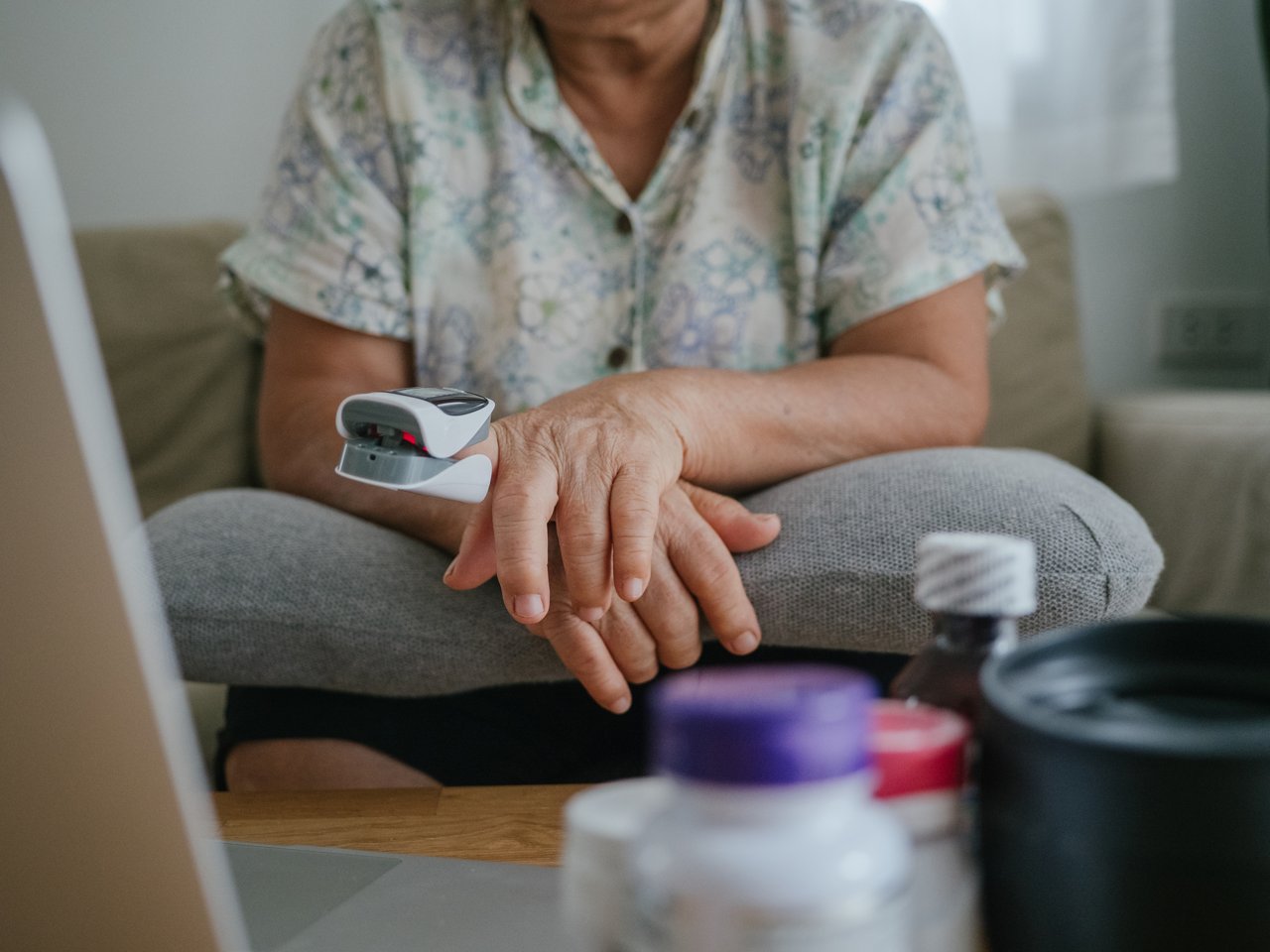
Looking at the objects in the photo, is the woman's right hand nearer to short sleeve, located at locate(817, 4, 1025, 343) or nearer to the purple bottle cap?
short sleeve, located at locate(817, 4, 1025, 343)

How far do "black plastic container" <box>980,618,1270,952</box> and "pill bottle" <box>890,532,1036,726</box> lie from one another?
0.02m

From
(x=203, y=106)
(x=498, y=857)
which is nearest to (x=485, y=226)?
(x=498, y=857)

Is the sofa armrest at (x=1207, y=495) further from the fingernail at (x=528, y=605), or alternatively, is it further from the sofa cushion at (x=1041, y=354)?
the fingernail at (x=528, y=605)

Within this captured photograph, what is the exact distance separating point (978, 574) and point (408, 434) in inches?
12.1

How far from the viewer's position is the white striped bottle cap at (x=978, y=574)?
320mm

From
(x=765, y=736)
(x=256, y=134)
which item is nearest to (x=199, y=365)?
(x=256, y=134)

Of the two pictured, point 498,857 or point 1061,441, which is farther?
point 1061,441

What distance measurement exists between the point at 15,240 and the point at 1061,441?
5.03ft

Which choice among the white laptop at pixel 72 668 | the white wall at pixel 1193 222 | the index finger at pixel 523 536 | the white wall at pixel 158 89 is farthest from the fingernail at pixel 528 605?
the white wall at pixel 1193 222

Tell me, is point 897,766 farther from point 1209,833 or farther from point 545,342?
point 545,342

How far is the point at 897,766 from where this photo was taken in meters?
0.29

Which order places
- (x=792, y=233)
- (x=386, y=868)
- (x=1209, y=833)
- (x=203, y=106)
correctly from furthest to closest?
Result: (x=203, y=106) < (x=792, y=233) < (x=386, y=868) < (x=1209, y=833)

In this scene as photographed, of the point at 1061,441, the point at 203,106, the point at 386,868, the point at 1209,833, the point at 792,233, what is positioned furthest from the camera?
the point at 203,106

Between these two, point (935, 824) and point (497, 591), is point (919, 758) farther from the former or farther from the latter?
point (497, 591)
